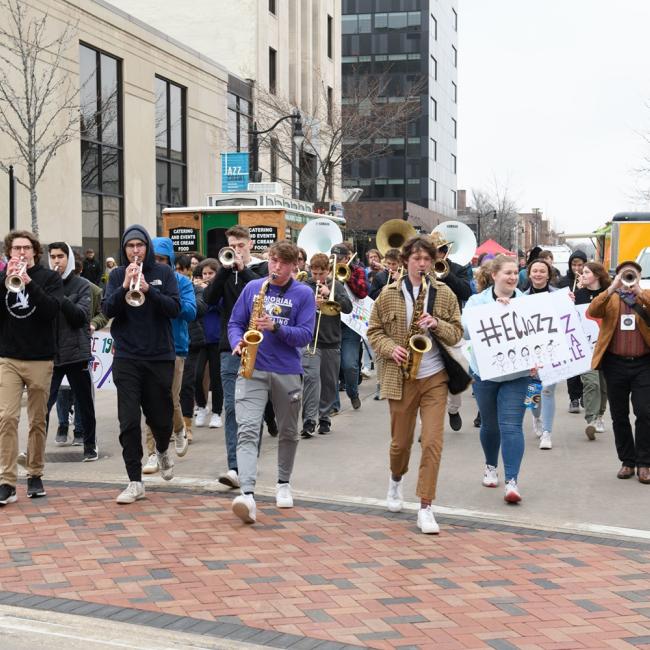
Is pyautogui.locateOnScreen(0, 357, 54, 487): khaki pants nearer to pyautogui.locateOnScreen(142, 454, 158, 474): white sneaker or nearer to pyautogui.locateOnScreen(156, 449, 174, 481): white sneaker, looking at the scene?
pyautogui.locateOnScreen(156, 449, 174, 481): white sneaker

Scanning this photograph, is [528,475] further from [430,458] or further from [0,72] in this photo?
[0,72]

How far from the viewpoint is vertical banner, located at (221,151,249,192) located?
29.5m

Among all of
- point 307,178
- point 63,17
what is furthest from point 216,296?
point 307,178

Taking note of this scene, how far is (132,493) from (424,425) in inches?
86.3

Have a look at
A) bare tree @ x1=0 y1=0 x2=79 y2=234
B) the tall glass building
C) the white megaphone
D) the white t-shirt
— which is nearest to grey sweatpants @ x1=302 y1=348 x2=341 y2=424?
the white t-shirt

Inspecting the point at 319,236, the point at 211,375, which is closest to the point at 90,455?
the point at 211,375

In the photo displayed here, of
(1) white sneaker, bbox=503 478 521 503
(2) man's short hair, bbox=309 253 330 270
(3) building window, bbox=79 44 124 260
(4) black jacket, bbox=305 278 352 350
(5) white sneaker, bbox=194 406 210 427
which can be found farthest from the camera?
(3) building window, bbox=79 44 124 260

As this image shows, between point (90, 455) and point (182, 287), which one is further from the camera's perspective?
point (90, 455)

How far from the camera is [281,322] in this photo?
7332 millimetres

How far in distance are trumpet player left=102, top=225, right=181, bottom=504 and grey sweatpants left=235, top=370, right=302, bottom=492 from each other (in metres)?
0.72

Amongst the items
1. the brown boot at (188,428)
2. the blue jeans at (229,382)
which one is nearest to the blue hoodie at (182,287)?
the blue jeans at (229,382)

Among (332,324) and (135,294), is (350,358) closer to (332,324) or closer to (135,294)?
(332,324)

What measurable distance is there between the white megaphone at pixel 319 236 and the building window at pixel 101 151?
14657 millimetres

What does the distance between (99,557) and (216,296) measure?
2712 millimetres
